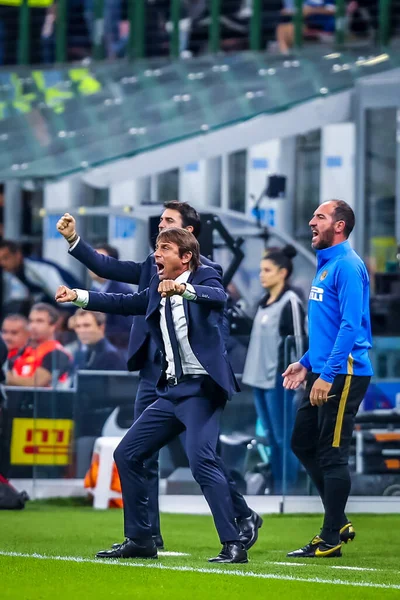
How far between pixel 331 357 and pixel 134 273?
3.86ft

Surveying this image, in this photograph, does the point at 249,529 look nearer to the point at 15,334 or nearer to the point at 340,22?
the point at 15,334

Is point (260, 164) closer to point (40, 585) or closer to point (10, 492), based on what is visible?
point (10, 492)

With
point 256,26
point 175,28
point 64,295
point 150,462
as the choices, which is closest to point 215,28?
point 256,26

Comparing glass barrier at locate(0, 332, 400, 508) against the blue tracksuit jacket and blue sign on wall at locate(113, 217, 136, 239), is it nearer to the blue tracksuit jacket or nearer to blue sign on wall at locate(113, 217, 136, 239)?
the blue tracksuit jacket

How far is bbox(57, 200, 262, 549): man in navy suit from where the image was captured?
27.3 feet

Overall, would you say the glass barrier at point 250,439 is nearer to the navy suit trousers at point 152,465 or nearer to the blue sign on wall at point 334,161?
the navy suit trousers at point 152,465

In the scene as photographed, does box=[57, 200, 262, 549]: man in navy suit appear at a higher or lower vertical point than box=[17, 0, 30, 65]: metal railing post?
lower

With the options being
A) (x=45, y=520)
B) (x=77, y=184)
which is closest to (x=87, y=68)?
(x=77, y=184)

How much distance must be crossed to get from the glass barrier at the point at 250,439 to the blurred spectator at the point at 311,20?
13349 mm

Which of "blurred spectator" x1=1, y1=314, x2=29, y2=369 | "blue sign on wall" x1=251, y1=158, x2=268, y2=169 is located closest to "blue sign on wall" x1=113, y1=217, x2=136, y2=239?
"blue sign on wall" x1=251, y1=158, x2=268, y2=169

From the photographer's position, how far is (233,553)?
778 centimetres

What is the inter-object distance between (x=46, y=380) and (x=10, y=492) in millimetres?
1110

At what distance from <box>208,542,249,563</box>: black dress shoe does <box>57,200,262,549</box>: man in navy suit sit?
0.81 meters

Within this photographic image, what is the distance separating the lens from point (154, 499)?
8938 millimetres
